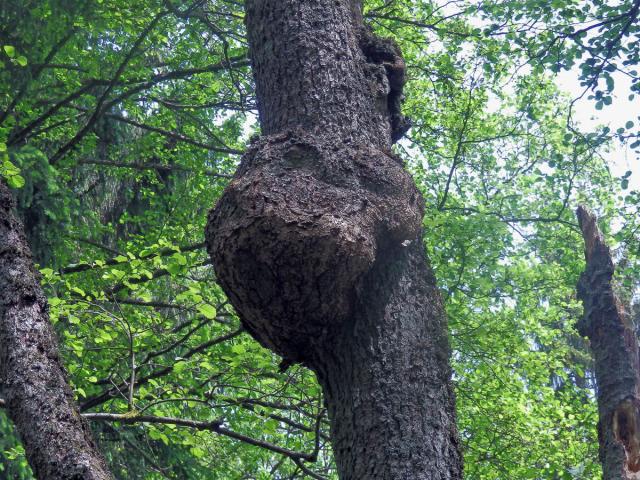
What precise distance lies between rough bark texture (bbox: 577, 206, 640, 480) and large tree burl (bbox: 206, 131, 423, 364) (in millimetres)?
2009

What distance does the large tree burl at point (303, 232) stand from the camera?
8.23ft

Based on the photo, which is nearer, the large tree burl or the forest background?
the large tree burl

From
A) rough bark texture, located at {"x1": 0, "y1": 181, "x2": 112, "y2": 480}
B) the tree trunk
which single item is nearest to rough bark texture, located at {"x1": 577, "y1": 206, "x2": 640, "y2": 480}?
the tree trunk

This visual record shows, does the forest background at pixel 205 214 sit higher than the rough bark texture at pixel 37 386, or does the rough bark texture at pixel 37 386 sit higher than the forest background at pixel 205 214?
the forest background at pixel 205 214

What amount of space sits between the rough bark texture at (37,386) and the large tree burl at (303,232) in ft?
1.96

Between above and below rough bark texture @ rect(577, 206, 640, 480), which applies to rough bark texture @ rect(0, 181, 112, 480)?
below

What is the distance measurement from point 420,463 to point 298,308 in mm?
620

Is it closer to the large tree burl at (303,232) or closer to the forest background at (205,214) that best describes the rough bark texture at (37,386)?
the large tree burl at (303,232)

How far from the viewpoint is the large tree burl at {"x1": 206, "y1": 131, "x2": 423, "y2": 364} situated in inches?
98.8

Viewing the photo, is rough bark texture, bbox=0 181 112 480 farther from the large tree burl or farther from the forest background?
the forest background

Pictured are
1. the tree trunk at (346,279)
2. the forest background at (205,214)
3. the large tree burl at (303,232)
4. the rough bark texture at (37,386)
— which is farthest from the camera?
the forest background at (205,214)

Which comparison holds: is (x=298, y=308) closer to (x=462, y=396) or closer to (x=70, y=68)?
(x=462, y=396)

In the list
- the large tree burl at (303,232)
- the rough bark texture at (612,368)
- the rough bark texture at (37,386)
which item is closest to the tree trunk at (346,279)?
the large tree burl at (303,232)

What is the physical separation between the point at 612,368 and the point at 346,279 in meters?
2.33
